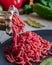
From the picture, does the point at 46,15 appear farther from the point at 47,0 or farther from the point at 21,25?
the point at 21,25

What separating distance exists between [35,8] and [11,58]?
554 millimetres

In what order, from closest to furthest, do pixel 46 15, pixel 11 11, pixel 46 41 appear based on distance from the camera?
pixel 11 11 < pixel 46 41 < pixel 46 15

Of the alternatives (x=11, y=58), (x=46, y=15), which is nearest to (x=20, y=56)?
(x=11, y=58)

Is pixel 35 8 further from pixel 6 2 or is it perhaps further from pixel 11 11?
pixel 11 11

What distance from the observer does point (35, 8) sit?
1.34 m

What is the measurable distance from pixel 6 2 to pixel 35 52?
576mm

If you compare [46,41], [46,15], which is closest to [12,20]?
[46,41]

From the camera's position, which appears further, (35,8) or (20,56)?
(35,8)

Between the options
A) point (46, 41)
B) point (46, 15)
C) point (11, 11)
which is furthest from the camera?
point (46, 15)

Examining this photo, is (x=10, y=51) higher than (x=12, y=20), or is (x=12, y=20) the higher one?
(x=12, y=20)

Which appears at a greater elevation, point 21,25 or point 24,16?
point 21,25

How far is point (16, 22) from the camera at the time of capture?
0.86m

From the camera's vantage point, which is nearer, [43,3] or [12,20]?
[12,20]

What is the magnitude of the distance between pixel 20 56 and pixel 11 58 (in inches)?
1.1
